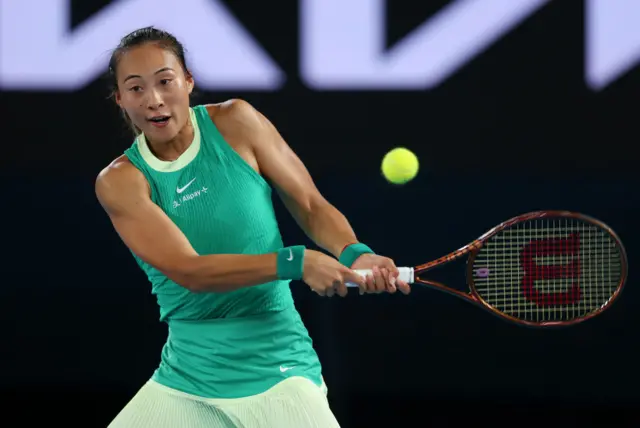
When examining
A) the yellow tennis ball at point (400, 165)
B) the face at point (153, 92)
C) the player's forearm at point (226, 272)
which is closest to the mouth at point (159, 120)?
the face at point (153, 92)

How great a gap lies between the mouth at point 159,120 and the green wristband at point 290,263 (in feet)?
1.55

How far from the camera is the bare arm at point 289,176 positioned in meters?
2.51

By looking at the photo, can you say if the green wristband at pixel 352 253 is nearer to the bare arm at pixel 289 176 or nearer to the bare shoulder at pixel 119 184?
the bare arm at pixel 289 176

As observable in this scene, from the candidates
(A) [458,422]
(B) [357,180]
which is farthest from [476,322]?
(B) [357,180]

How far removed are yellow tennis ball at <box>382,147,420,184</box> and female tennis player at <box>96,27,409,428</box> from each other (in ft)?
5.23

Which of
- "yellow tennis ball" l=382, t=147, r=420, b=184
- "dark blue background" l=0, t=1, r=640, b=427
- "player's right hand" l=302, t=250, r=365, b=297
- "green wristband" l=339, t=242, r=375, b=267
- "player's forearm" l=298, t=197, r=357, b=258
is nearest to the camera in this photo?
"player's right hand" l=302, t=250, r=365, b=297

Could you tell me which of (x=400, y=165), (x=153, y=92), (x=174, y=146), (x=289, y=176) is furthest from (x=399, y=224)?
(x=153, y=92)

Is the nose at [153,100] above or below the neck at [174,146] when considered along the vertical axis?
above

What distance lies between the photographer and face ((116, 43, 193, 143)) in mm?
2426

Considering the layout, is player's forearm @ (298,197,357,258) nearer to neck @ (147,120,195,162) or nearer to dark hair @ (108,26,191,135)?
neck @ (147,120,195,162)

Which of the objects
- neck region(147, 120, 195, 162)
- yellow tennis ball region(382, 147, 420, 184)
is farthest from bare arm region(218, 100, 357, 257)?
yellow tennis ball region(382, 147, 420, 184)

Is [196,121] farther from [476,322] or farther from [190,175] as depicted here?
[476,322]

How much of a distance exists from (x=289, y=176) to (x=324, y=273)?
0.43m

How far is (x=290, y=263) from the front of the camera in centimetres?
220
